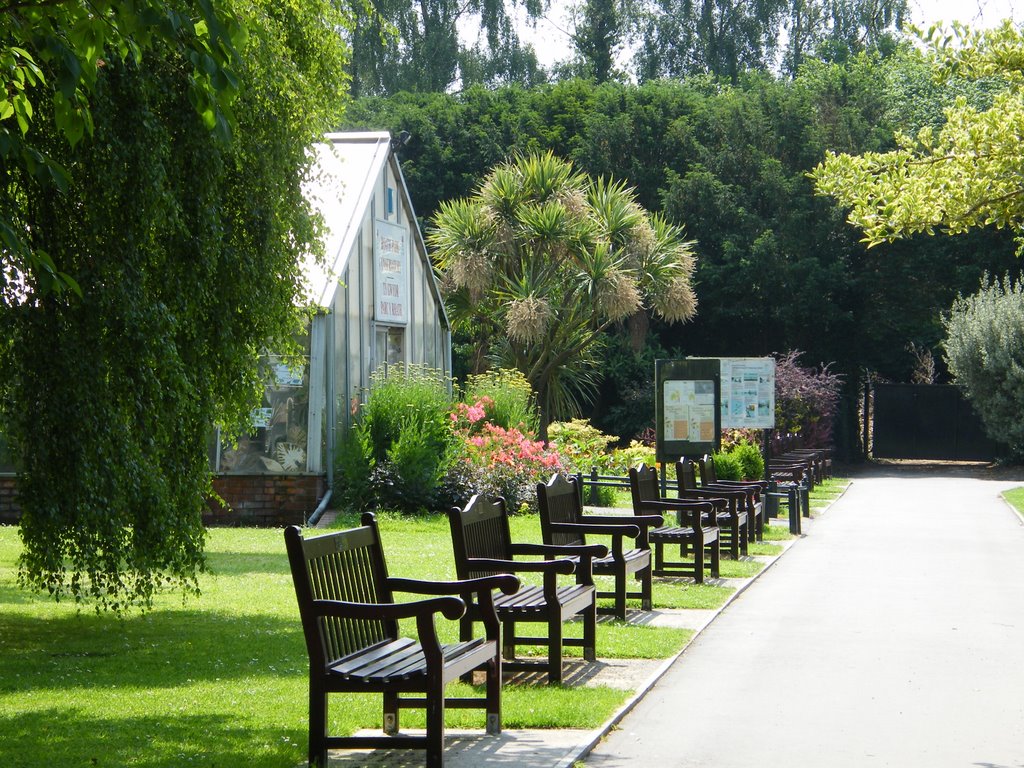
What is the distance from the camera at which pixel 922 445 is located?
126 feet

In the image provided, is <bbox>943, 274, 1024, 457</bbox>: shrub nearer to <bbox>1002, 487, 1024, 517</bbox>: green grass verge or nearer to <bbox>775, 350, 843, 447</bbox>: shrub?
<bbox>775, 350, 843, 447</bbox>: shrub

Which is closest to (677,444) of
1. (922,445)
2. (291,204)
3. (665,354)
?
(291,204)

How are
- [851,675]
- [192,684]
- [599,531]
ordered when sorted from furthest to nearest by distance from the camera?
[599,531] → [851,675] → [192,684]

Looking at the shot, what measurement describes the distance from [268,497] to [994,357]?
20816 mm

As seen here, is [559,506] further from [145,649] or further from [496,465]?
[496,465]

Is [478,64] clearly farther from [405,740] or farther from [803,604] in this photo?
[405,740]

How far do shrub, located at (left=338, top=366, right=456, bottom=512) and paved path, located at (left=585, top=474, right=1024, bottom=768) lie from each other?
21.2 ft

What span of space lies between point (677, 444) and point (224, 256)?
1031cm

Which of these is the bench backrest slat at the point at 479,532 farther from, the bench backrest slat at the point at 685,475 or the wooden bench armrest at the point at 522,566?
the bench backrest slat at the point at 685,475

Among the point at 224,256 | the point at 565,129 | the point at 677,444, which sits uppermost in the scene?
the point at 565,129

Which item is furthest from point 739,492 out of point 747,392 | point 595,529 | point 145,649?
point 145,649

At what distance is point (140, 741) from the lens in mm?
6555

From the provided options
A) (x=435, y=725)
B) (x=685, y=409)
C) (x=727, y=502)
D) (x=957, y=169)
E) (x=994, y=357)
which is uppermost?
(x=957, y=169)

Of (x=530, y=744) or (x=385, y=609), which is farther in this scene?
(x=530, y=744)
